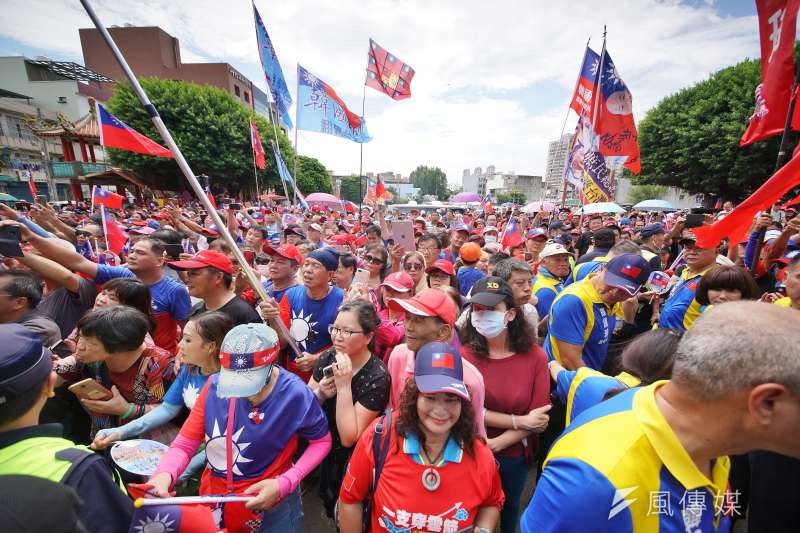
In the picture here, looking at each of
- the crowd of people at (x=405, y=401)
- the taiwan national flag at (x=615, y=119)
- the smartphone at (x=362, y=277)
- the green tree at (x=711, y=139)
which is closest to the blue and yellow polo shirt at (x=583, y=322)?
the crowd of people at (x=405, y=401)

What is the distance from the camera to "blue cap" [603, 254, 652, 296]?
Result: 2637 millimetres

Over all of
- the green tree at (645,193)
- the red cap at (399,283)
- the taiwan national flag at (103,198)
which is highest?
the green tree at (645,193)

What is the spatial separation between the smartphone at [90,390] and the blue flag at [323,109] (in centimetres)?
851

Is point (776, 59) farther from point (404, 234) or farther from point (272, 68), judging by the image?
point (272, 68)

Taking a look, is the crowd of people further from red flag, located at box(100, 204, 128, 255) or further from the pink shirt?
red flag, located at box(100, 204, 128, 255)

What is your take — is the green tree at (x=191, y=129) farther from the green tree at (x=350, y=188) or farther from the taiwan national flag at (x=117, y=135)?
the green tree at (x=350, y=188)

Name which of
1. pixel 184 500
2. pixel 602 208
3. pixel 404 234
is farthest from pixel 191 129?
pixel 184 500

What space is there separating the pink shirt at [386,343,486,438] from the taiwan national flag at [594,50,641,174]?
704 centimetres

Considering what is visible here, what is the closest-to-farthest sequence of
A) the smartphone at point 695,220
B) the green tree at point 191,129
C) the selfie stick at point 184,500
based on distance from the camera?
the selfie stick at point 184,500 → the smartphone at point 695,220 → the green tree at point 191,129

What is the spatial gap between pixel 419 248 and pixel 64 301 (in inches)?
173

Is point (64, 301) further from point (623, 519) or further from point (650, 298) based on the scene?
point (650, 298)

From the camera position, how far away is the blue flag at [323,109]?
9375 millimetres

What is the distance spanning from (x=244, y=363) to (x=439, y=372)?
1.03m

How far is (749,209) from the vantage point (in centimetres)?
265
